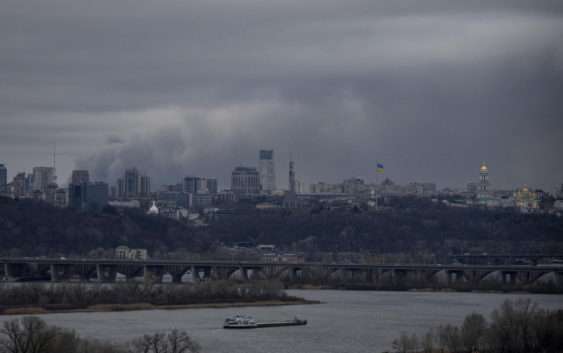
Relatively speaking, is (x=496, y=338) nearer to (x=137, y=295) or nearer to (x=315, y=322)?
(x=315, y=322)

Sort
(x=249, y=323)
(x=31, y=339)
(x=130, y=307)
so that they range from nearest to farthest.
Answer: (x=31, y=339) < (x=249, y=323) < (x=130, y=307)

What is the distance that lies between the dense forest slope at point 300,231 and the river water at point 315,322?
46.3 metres

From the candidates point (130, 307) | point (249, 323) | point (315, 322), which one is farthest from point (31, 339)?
point (130, 307)

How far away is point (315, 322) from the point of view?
2414 inches

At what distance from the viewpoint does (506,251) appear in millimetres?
125750

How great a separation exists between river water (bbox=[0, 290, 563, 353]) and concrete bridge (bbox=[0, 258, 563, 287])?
11.8 m

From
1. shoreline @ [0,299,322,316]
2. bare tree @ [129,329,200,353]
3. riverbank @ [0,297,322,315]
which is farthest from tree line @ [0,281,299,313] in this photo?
bare tree @ [129,329,200,353]

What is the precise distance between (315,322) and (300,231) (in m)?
88.3

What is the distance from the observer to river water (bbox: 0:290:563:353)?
5200 centimetres

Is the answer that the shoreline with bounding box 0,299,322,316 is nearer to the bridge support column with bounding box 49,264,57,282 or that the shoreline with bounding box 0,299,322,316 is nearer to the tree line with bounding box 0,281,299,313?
the tree line with bounding box 0,281,299,313

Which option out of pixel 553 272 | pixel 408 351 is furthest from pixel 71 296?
pixel 553 272

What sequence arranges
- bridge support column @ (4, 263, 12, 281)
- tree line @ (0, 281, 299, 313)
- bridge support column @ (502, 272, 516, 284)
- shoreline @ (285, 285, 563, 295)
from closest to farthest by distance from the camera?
tree line @ (0, 281, 299, 313) → shoreline @ (285, 285, 563, 295) → bridge support column @ (502, 272, 516, 284) → bridge support column @ (4, 263, 12, 281)

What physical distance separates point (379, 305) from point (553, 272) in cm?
A: 2160

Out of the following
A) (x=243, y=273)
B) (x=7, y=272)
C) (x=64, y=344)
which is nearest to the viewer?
(x=64, y=344)
